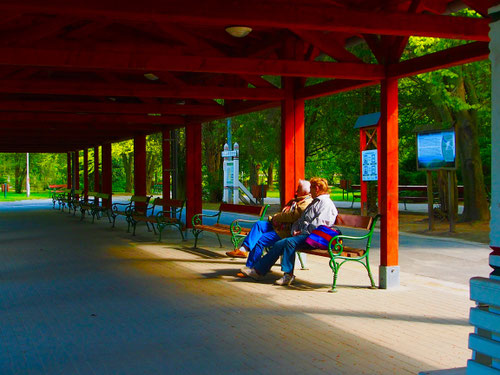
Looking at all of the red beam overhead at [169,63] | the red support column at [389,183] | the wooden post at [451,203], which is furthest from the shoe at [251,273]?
the wooden post at [451,203]

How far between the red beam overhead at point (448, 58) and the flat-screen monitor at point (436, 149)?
321 inches

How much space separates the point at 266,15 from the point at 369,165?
11.6m

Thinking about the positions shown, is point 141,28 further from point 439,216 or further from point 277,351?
point 439,216

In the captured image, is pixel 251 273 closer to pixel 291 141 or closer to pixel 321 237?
pixel 321 237

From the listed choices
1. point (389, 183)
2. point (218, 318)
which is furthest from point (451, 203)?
point (218, 318)

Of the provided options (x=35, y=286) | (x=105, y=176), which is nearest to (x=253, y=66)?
(x=35, y=286)

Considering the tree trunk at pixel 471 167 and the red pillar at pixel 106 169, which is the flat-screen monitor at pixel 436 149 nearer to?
the tree trunk at pixel 471 167

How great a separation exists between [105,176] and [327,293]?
58.8 ft

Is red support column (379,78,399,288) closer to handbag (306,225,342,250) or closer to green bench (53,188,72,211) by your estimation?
handbag (306,225,342,250)

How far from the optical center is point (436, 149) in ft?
49.9

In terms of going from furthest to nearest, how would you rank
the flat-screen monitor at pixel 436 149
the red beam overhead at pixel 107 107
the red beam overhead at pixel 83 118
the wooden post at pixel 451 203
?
the flat-screen monitor at pixel 436 149
the wooden post at pixel 451 203
the red beam overhead at pixel 83 118
the red beam overhead at pixel 107 107

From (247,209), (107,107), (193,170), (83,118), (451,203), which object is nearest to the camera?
(247,209)

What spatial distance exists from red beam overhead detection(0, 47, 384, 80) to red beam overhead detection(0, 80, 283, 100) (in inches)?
75.8

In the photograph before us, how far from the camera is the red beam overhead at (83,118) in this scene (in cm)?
1387
